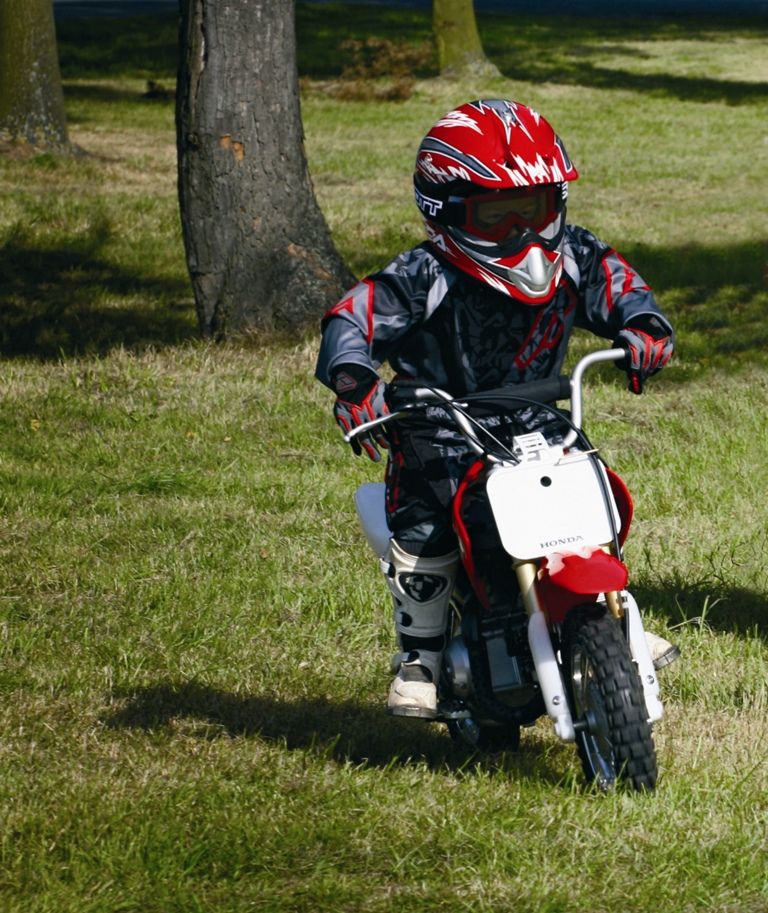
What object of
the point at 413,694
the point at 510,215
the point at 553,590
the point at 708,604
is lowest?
the point at 708,604

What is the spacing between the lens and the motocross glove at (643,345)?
391 cm

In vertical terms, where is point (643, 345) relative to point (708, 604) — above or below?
above

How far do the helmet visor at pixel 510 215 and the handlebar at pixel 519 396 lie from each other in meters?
0.42

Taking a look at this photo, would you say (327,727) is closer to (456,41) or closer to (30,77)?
(30,77)

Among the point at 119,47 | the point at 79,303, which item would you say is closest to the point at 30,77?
the point at 79,303

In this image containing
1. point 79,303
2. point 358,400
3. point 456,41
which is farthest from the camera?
point 456,41

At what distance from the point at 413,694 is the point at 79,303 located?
7672 mm

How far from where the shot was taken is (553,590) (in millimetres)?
3709

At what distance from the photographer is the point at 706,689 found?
473 centimetres

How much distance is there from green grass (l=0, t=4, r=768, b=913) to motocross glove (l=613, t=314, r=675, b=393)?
1.12 meters

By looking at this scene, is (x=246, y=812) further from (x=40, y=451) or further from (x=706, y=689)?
(x=40, y=451)

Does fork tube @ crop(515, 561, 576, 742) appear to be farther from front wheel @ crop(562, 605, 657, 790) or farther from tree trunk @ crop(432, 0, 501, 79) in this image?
tree trunk @ crop(432, 0, 501, 79)

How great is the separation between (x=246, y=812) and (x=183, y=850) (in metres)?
0.26

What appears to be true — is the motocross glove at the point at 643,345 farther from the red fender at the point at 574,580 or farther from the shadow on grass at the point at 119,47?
the shadow on grass at the point at 119,47
